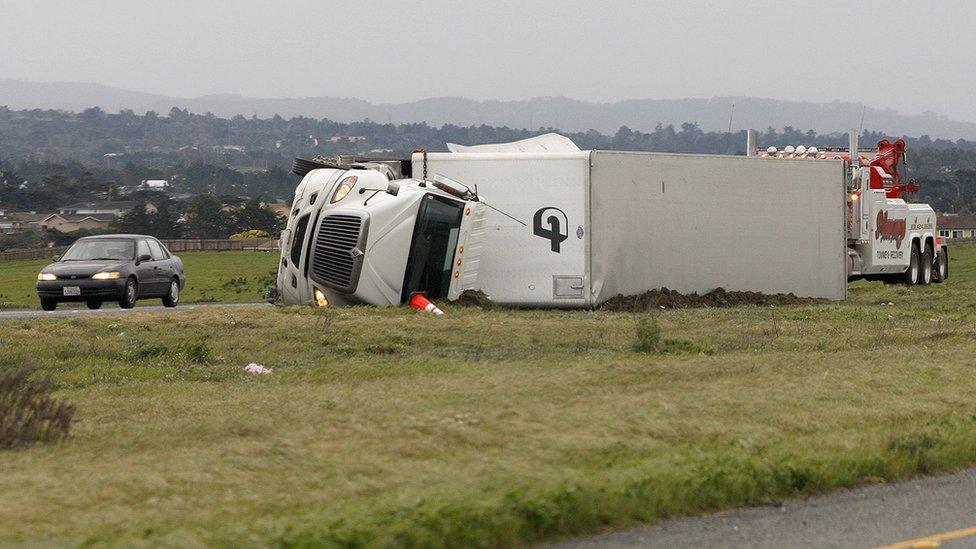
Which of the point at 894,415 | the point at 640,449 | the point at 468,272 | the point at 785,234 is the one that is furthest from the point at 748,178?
the point at 640,449

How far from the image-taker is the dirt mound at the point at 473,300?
74.7 feet

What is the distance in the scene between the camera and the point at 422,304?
2148cm

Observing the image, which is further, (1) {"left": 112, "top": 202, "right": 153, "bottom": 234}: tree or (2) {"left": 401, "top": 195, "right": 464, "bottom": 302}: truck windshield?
(1) {"left": 112, "top": 202, "right": 153, "bottom": 234}: tree

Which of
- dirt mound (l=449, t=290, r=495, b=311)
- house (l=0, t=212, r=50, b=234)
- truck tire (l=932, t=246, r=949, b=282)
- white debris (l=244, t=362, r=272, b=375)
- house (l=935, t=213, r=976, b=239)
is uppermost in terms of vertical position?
white debris (l=244, t=362, r=272, b=375)

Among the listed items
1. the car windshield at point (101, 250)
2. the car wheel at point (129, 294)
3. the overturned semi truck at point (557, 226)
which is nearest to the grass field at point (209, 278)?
the car windshield at point (101, 250)

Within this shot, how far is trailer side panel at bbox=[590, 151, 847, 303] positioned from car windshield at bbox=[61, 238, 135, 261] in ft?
30.9

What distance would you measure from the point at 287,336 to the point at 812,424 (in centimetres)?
788

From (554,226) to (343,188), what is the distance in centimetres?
364

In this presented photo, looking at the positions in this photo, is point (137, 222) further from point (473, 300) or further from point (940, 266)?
point (473, 300)

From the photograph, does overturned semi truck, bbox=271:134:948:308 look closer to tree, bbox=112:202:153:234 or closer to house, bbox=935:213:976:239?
tree, bbox=112:202:153:234

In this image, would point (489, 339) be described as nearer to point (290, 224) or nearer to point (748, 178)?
point (290, 224)

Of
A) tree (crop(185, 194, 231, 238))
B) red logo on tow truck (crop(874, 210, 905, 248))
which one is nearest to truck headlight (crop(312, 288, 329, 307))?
red logo on tow truck (crop(874, 210, 905, 248))

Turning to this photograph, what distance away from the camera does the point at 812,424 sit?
1077 cm

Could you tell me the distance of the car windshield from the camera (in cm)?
2655
